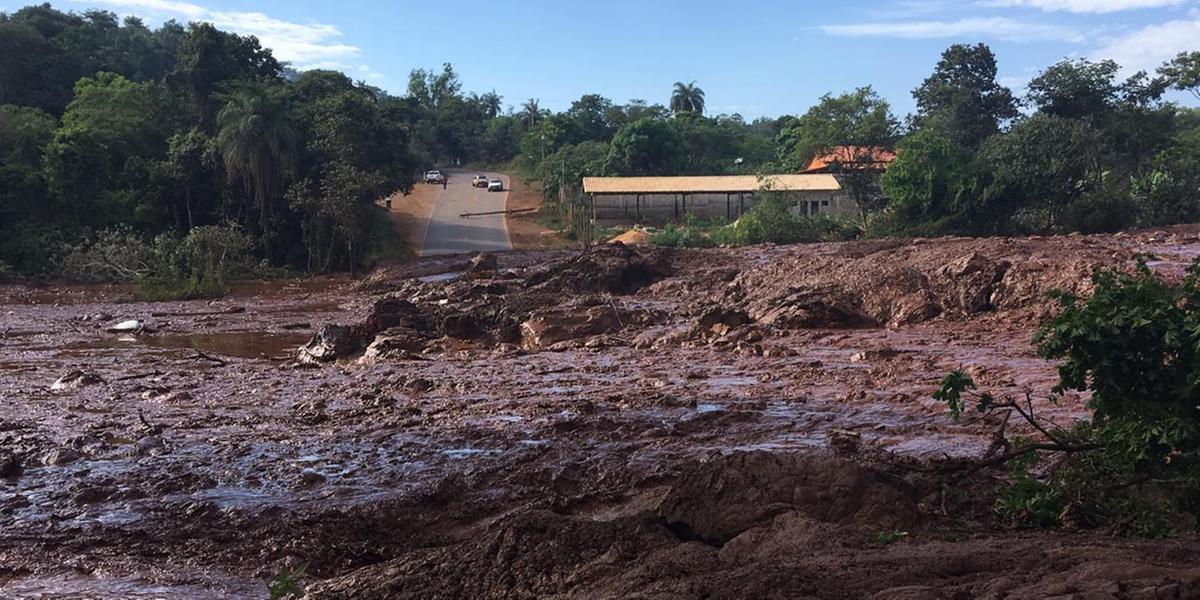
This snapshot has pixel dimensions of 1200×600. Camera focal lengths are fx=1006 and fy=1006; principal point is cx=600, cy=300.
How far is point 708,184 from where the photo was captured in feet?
147

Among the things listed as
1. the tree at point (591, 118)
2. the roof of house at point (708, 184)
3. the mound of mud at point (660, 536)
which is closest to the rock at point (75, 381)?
the mound of mud at point (660, 536)

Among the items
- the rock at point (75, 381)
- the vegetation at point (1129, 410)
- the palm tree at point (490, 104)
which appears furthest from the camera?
the palm tree at point (490, 104)

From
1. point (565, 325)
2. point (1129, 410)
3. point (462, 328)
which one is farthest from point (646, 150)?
point (1129, 410)

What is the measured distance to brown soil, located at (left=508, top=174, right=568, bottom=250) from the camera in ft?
141

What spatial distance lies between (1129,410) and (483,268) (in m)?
25.2

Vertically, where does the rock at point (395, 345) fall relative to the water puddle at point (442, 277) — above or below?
below

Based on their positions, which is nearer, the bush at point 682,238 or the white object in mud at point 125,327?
the white object in mud at point 125,327

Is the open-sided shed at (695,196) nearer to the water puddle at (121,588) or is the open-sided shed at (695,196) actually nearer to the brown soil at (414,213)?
the brown soil at (414,213)

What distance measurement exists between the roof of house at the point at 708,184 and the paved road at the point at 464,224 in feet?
16.3

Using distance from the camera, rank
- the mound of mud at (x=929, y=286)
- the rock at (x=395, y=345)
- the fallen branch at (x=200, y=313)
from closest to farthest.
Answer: the rock at (x=395, y=345) → the mound of mud at (x=929, y=286) → the fallen branch at (x=200, y=313)

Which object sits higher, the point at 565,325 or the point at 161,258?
the point at 161,258

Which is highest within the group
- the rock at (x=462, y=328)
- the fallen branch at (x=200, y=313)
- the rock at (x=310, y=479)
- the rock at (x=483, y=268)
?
the rock at (x=483, y=268)

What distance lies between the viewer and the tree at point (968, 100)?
159ft

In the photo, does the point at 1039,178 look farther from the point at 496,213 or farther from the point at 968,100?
the point at 496,213
